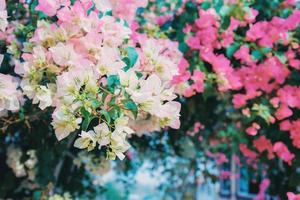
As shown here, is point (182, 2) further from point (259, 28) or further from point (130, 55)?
point (130, 55)

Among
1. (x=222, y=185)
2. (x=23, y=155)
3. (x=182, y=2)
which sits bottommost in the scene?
(x=222, y=185)

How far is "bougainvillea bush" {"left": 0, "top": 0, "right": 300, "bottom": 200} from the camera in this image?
41.3 inches

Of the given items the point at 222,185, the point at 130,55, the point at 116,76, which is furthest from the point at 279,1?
the point at 222,185

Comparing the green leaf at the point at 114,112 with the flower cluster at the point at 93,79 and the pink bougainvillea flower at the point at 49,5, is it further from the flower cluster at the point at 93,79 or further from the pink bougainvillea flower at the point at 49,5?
the pink bougainvillea flower at the point at 49,5

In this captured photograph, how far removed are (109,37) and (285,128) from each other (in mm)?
1048

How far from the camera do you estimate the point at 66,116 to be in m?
1.01

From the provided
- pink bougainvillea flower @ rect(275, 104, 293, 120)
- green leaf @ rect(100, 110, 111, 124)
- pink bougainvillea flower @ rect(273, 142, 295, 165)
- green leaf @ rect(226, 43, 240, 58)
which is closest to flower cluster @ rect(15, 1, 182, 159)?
green leaf @ rect(100, 110, 111, 124)

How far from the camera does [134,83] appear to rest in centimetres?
104

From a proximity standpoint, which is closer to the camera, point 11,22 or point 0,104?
point 0,104

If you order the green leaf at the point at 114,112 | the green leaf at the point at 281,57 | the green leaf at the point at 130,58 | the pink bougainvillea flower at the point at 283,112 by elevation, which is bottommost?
the green leaf at the point at 114,112

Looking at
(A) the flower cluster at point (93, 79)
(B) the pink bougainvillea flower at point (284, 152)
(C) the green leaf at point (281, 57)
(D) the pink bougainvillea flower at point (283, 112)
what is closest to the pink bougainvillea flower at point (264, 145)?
(B) the pink bougainvillea flower at point (284, 152)

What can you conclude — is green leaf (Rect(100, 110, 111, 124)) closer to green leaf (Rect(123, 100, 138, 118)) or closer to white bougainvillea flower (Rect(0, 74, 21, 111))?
green leaf (Rect(123, 100, 138, 118))

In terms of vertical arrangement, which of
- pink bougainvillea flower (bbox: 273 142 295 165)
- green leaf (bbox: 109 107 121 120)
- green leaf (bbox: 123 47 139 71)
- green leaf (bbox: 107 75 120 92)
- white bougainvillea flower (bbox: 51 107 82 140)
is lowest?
pink bougainvillea flower (bbox: 273 142 295 165)

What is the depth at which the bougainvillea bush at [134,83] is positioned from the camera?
105 cm
